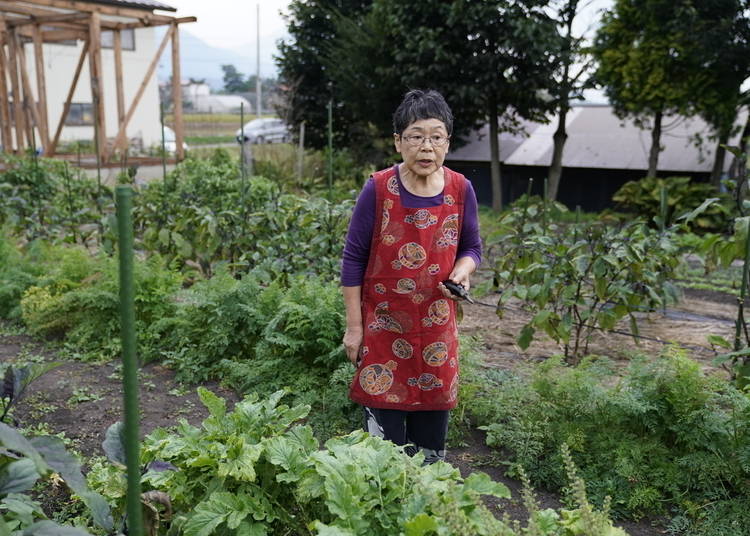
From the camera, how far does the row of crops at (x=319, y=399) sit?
1.75 m

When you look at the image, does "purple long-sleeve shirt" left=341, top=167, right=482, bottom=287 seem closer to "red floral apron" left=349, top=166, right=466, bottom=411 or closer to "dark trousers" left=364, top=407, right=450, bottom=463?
"red floral apron" left=349, top=166, right=466, bottom=411

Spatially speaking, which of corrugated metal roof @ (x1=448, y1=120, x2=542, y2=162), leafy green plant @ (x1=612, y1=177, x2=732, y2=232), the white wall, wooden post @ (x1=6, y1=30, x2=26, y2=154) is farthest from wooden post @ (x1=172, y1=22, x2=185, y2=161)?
the white wall

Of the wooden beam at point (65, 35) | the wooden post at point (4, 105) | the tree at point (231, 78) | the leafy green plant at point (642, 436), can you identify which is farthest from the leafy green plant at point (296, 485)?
the tree at point (231, 78)

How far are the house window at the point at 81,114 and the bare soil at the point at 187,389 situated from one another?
20.6 metres

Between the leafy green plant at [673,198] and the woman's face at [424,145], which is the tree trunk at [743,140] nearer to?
the leafy green plant at [673,198]

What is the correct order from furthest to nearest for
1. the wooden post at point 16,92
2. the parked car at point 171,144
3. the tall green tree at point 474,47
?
the parked car at point 171,144
the wooden post at point 16,92
the tall green tree at point 474,47

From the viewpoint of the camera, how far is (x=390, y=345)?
2.30 meters

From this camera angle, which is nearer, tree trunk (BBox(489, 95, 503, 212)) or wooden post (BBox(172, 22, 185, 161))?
wooden post (BBox(172, 22, 185, 161))

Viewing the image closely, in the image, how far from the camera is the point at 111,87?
22172 millimetres

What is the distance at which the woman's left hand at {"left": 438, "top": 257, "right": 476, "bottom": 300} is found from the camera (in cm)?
223

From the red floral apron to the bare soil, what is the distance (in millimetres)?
516

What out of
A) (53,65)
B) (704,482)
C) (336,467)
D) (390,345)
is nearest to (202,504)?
(336,467)

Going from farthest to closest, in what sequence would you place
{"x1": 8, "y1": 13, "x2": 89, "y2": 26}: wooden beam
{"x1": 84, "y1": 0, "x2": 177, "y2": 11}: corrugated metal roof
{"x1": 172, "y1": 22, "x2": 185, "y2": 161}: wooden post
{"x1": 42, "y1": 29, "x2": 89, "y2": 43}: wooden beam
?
{"x1": 42, "y1": 29, "x2": 89, "y2": 43}: wooden beam
{"x1": 84, "y1": 0, "x2": 177, "y2": 11}: corrugated metal roof
{"x1": 172, "y1": 22, "x2": 185, "y2": 161}: wooden post
{"x1": 8, "y1": 13, "x2": 89, "y2": 26}: wooden beam

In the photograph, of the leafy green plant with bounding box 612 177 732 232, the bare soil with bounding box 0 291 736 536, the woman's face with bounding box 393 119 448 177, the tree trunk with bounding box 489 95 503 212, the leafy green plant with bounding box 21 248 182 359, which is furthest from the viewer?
the tree trunk with bounding box 489 95 503 212
